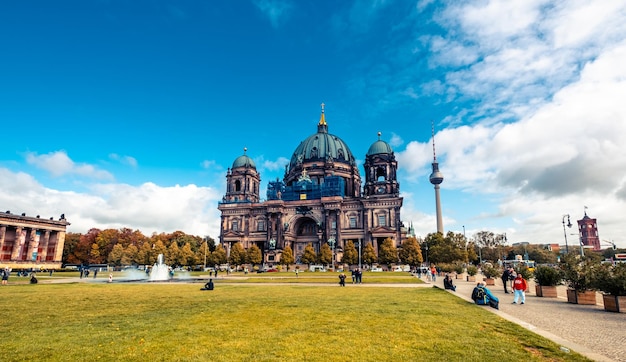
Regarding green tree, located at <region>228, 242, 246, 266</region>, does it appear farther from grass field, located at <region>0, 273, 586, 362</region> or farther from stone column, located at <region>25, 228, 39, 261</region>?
grass field, located at <region>0, 273, 586, 362</region>

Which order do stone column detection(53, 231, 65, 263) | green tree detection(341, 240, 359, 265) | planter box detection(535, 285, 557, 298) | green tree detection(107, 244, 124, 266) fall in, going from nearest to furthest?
planter box detection(535, 285, 557, 298)
green tree detection(341, 240, 359, 265)
stone column detection(53, 231, 65, 263)
green tree detection(107, 244, 124, 266)

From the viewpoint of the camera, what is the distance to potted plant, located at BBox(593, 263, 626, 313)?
16766 millimetres

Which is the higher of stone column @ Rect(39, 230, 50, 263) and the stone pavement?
stone column @ Rect(39, 230, 50, 263)

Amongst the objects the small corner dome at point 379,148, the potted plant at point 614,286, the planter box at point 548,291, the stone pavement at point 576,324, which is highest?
the small corner dome at point 379,148

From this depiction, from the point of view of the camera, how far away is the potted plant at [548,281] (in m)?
23.6

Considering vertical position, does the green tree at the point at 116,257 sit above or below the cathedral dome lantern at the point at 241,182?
below

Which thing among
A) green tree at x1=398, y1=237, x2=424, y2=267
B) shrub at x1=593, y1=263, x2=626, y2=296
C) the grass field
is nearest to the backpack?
the grass field

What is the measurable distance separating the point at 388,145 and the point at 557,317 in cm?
9191

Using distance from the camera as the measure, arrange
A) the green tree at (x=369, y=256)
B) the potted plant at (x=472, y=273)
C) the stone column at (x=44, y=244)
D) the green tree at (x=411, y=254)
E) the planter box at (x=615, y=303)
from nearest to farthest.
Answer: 1. the planter box at (x=615, y=303)
2. the potted plant at (x=472, y=273)
3. the green tree at (x=411, y=254)
4. the green tree at (x=369, y=256)
5. the stone column at (x=44, y=244)

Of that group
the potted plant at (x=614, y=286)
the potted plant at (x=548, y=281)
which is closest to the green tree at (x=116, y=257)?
the potted plant at (x=548, y=281)

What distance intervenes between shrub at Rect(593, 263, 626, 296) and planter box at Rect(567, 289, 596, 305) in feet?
3.34

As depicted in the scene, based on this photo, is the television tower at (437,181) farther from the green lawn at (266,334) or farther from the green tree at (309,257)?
the green lawn at (266,334)

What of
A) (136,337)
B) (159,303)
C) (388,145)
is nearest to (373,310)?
(136,337)

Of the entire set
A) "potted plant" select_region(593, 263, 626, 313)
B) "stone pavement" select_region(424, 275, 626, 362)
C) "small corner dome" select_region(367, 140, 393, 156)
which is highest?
"small corner dome" select_region(367, 140, 393, 156)
